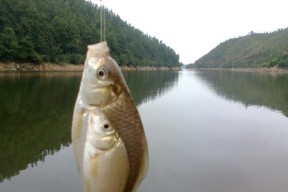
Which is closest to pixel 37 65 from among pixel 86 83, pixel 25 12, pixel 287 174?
pixel 25 12

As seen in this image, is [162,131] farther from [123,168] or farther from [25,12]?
[25,12]

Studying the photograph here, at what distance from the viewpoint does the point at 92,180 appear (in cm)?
158

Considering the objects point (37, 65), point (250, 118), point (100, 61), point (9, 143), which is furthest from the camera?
point (37, 65)

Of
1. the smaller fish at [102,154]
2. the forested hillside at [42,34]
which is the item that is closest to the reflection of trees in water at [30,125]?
the smaller fish at [102,154]

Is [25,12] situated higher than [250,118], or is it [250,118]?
[25,12]

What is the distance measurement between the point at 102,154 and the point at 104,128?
0.13 metres

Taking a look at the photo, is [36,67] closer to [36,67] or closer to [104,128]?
[36,67]

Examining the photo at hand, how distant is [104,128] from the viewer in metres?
1.54

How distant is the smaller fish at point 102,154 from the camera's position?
1530mm

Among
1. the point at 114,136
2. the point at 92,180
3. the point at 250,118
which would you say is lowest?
the point at 250,118

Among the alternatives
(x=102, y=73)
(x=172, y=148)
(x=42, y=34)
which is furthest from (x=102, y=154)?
(x=42, y=34)

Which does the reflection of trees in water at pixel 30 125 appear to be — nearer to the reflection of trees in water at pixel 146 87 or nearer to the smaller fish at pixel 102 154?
the reflection of trees in water at pixel 146 87

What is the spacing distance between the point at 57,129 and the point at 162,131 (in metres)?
5.83

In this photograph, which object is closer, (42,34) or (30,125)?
(30,125)
